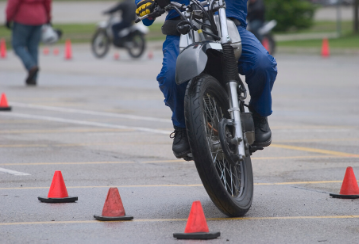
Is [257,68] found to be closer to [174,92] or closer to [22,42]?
[174,92]

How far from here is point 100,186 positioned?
614 centimetres

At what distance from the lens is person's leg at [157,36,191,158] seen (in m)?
5.19

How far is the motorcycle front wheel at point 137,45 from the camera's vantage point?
2428 centimetres

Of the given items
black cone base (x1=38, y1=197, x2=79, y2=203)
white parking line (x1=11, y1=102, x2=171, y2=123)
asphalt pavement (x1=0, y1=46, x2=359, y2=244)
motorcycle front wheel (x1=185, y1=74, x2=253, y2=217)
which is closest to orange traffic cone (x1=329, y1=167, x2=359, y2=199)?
asphalt pavement (x1=0, y1=46, x2=359, y2=244)

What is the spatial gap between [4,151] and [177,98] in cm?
327

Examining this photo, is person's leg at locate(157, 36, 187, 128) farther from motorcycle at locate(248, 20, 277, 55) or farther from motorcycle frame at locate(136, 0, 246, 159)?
motorcycle at locate(248, 20, 277, 55)

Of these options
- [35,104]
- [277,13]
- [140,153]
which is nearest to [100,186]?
[140,153]

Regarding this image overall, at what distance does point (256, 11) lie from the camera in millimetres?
24250

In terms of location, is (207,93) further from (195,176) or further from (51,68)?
(51,68)

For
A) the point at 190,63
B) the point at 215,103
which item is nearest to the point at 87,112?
the point at 215,103

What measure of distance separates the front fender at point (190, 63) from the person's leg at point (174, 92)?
0.23 meters

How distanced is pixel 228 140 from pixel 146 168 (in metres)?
2.12

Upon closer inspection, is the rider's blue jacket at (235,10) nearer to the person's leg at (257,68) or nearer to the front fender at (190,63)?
the person's leg at (257,68)

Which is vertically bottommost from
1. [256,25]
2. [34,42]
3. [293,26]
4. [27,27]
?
[293,26]
